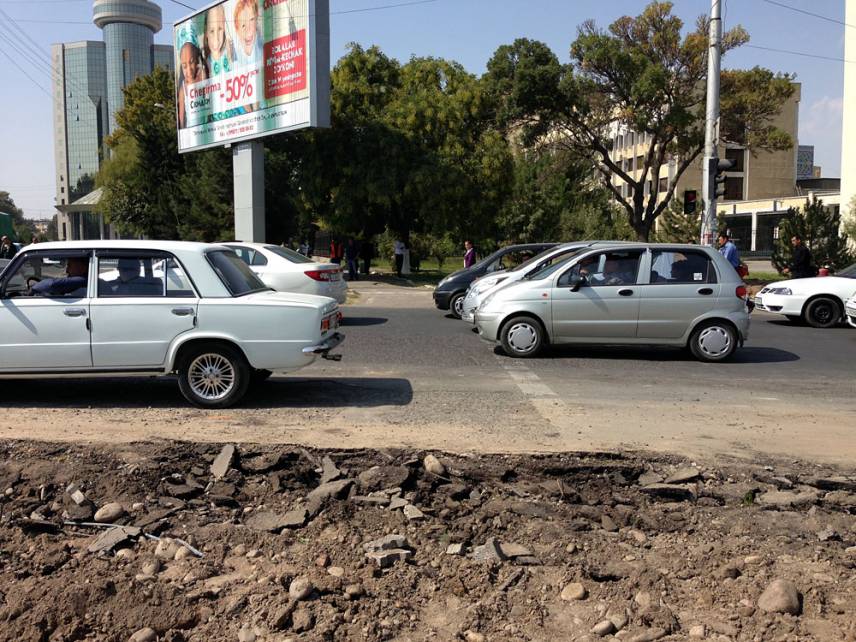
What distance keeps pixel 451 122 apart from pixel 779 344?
20612mm

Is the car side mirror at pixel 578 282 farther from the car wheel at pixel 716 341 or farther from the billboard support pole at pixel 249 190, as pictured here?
the billboard support pole at pixel 249 190

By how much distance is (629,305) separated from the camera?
1148 centimetres

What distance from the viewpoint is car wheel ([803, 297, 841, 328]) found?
16156 mm

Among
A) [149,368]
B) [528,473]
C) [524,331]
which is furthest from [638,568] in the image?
[524,331]

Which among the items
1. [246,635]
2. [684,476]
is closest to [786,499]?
[684,476]

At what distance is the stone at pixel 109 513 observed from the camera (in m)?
4.90

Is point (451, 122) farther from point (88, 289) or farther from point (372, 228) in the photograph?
point (88, 289)

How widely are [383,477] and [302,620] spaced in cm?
180

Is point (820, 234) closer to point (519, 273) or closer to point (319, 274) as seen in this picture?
point (519, 273)

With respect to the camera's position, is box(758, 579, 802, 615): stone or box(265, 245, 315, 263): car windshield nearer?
box(758, 579, 802, 615): stone

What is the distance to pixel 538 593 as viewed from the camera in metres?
4.09

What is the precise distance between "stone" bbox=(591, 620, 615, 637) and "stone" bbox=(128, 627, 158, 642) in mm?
1978

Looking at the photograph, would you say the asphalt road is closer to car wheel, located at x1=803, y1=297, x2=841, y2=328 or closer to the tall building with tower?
car wheel, located at x1=803, y1=297, x2=841, y2=328

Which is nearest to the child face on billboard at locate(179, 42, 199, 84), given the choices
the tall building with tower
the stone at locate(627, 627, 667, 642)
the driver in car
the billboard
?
the billboard
